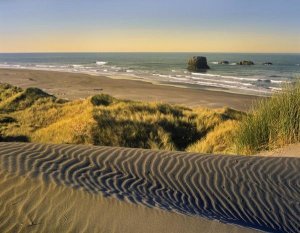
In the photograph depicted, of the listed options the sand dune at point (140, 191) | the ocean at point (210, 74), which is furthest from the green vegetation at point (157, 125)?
the sand dune at point (140, 191)

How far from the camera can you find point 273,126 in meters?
10.2

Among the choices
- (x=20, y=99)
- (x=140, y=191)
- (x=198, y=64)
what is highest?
(x=140, y=191)

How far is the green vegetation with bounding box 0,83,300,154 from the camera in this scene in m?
10.2

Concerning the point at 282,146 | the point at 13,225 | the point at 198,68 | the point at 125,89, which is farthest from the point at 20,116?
the point at 198,68

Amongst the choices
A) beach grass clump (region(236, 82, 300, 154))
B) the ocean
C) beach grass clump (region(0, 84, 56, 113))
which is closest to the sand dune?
beach grass clump (region(236, 82, 300, 154))

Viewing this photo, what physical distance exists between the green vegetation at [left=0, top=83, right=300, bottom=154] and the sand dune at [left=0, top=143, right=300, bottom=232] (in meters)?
2.00

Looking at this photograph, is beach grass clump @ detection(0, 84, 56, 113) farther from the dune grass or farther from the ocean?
the ocean

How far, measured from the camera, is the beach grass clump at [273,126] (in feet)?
32.6

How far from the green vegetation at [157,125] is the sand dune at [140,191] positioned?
200cm

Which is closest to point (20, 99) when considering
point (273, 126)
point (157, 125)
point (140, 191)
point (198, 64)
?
point (157, 125)

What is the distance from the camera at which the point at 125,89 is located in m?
34.8

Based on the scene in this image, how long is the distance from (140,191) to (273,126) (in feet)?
17.1

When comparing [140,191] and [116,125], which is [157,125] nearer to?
[116,125]

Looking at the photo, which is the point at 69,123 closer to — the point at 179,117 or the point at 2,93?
the point at 179,117
